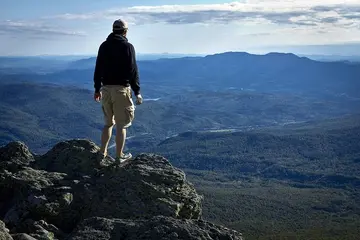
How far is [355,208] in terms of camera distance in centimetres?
13400

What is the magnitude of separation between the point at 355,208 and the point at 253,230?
52.0m

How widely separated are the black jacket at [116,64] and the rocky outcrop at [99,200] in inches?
96.7

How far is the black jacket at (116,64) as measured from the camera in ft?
43.4

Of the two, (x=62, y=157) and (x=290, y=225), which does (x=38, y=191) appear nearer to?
(x=62, y=157)

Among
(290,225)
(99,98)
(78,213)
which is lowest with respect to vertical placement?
(290,225)

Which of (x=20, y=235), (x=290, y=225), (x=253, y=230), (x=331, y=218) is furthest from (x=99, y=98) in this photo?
(x=331, y=218)

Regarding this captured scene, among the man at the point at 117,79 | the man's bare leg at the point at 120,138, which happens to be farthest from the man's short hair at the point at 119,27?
the man's bare leg at the point at 120,138

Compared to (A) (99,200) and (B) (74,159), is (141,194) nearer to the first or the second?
(A) (99,200)

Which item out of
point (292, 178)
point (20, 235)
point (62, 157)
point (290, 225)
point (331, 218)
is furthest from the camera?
point (292, 178)

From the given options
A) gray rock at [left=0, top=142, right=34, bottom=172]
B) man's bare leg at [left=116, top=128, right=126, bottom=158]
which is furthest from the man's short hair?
gray rock at [left=0, top=142, right=34, bottom=172]

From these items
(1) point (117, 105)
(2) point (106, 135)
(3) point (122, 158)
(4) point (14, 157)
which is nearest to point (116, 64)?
(1) point (117, 105)

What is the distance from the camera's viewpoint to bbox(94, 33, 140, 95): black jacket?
13.2 metres

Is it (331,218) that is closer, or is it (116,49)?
(116,49)

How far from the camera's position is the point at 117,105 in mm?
14016
